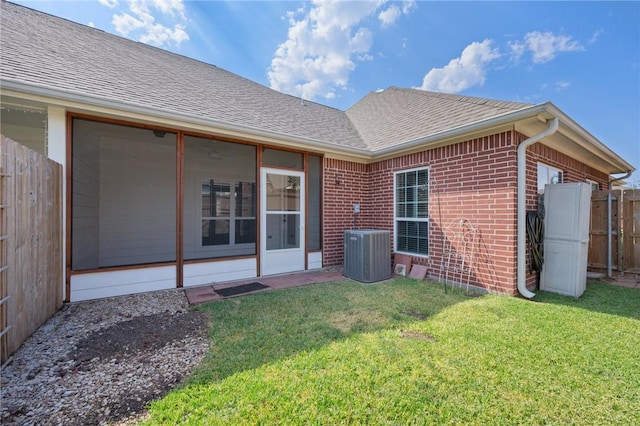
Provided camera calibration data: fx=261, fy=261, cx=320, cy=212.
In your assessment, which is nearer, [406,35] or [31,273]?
[31,273]

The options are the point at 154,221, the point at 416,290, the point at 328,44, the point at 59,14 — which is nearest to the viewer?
the point at 416,290

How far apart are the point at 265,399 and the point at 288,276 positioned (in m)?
3.86

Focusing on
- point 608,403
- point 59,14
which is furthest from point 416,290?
point 59,14

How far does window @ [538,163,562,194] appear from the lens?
5125 millimetres

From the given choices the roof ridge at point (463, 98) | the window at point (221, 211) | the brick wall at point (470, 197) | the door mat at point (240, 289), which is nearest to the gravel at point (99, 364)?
the door mat at point (240, 289)

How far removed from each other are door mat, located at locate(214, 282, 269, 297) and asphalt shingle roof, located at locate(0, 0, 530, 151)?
120 inches

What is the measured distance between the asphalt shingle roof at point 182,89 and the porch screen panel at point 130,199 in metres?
0.99

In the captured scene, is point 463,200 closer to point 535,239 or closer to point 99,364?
point 535,239

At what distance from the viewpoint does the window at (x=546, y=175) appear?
5125 mm

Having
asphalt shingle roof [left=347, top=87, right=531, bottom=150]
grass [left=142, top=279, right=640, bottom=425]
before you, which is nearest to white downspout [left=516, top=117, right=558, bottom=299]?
grass [left=142, top=279, right=640, bottom=425]

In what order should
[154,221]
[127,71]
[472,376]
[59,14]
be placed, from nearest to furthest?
[472,376], [127,71], [59,14], [154,221]

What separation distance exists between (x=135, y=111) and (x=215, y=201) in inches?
141

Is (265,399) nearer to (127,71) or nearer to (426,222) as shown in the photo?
(426,222)

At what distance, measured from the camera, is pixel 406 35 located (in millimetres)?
8781
